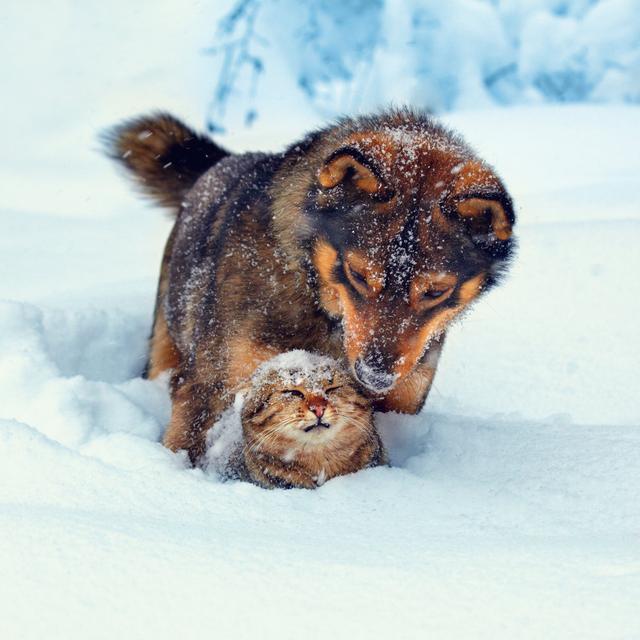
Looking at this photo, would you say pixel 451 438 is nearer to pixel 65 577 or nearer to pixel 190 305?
pixel 190 305

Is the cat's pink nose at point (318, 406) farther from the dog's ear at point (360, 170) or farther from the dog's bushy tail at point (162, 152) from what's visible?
the dog's bushy tail at point (162, 152)

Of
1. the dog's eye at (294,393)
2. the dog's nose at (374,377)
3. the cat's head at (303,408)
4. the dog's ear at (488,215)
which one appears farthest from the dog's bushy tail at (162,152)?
the dog's nose at (374,377)

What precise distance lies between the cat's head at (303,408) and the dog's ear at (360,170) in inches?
27.7

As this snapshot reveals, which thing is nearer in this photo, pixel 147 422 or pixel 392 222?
pixel 392 222

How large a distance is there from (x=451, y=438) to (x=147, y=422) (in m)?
1.39

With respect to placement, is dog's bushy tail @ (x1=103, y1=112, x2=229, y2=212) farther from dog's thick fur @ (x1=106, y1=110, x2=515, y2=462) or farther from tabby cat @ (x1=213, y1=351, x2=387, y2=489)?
tabby cat @ (x1=213, y1=351, x2=387, y2=489)

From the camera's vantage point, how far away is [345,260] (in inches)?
128

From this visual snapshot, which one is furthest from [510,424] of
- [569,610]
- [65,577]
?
[65,577]

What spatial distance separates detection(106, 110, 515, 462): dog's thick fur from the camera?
10.3ft

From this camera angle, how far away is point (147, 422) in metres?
4.18

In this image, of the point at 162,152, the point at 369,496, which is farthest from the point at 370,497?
the point at 162,152

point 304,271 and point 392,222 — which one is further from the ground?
point 392,222

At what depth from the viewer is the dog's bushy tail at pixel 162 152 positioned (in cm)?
523

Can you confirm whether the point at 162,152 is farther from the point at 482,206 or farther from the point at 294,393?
the point at 482,206
